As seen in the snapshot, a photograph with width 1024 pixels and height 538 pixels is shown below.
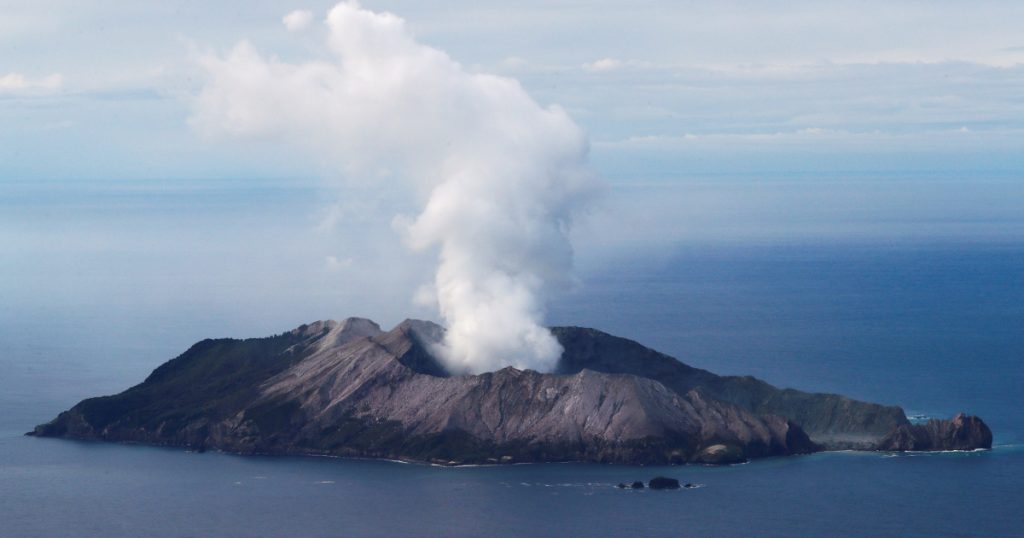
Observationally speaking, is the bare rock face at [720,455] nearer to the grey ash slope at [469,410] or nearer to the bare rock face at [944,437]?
the grey ash slope at [469,410]

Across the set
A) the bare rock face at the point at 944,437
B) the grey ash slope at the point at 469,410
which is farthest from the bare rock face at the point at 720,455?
the bare rock face at the point at 944,437

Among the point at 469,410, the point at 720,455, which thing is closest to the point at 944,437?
the point at 720,455

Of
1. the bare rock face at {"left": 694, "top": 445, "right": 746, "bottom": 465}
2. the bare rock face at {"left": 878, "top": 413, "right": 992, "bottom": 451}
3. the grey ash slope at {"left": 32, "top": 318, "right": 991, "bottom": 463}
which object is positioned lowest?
the bare rock face at {"left": 694, "top": 445, "right": 746, "bottom": 465}

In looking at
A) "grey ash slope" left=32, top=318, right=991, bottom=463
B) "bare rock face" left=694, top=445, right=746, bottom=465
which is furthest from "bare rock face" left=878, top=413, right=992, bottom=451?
"bare rock face" left=694, top=445, right=746, bottom=465

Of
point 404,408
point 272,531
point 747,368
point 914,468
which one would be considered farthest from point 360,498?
point 747,368

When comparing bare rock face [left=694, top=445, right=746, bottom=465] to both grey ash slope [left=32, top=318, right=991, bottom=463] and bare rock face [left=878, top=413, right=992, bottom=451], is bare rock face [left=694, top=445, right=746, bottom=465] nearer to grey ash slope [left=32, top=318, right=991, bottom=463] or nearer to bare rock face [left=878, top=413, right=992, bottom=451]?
grey ash slope [left=32, top=318, right=991, bottom=463]

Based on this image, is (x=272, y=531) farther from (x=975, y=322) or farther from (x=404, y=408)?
(x=975, y=322)

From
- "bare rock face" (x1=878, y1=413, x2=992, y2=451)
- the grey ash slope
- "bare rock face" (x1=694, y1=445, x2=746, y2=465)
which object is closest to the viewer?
"bare rock face" (x1=694, y1=445, x2=746, y2=465)

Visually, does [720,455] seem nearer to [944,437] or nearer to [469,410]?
[944,437]
